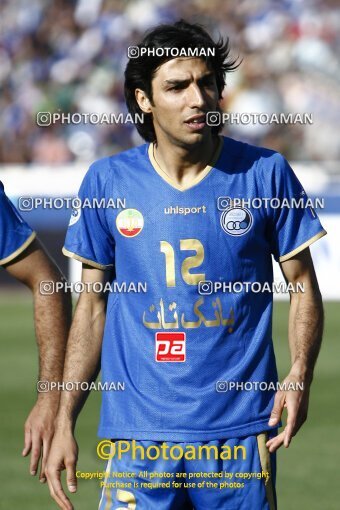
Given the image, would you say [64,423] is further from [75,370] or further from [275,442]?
[275,442]

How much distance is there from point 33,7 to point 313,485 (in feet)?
37.5

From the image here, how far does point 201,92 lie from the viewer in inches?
142

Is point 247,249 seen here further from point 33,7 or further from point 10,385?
point 33,7

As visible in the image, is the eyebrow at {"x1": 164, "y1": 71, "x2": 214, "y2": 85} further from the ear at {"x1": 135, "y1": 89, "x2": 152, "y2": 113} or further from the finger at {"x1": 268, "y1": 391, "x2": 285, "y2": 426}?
the finger at {"x1": 268, "y1": 391, "x2": 285, "y2": 426}

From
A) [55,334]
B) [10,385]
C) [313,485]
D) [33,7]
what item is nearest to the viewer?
[55,334]

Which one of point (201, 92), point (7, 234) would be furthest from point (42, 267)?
point (201, 92)

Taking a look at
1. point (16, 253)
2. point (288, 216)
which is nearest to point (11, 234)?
point (16, 253)

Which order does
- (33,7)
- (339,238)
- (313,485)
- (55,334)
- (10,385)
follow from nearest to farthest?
(55,334)
(313,485)
(10,385)
(339,238)
(33,7)

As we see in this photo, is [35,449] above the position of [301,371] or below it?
below

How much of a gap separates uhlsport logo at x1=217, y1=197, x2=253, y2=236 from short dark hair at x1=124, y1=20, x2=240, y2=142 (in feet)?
0.97

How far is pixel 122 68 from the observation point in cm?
Result: 1584

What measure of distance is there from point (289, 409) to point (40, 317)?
0.77 m

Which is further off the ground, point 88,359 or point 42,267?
point 42,267

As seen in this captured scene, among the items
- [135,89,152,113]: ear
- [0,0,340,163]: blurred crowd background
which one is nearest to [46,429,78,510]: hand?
[135,89,152,113]: ear
